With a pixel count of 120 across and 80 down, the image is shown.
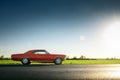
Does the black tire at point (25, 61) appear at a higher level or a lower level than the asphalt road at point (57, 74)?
higher

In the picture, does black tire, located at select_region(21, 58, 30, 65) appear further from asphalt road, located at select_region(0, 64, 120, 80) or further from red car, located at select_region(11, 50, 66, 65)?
asphalt road, located at select_region(0, 64, 120, 80)

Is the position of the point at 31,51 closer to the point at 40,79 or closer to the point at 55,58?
the point at 55,58

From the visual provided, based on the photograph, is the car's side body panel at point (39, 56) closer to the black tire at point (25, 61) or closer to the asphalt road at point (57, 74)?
the black tire at point (25, 61)

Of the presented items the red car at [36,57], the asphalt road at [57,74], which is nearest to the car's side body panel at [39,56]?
the red car at [36,57]

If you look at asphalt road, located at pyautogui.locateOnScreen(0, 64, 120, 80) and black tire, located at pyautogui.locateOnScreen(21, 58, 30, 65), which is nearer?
asphalt road, located at pyautogui.locateOnScreen(0, 64, 120, 80)

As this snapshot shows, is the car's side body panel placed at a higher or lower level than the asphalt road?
higher

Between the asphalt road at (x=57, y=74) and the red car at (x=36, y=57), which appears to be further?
the red car at (x=36, y=57)

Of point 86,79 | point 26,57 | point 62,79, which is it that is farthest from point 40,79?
point 26,57

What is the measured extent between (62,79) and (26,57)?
580 inches

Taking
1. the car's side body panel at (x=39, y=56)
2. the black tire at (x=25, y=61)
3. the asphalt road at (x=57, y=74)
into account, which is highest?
the car's side body panel at (x=39, y=56)

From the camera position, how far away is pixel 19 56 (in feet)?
91.1

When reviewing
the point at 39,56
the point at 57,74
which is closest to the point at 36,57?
the point at 39,56

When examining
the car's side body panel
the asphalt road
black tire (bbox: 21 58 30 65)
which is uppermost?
the car's side body panel

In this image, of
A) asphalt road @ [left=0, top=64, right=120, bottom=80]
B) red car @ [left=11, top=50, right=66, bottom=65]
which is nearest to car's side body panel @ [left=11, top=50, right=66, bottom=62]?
red car @ [left=11, top=50, right=66, bottom=65]
